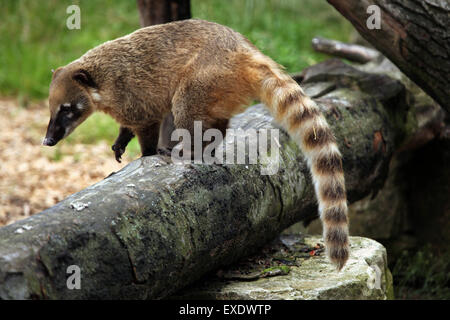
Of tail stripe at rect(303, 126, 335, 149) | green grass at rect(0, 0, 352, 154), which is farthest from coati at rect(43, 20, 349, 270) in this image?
green grass at rect(0, 0, 352, 154)

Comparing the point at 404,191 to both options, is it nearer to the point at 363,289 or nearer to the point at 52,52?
the point at 363,289

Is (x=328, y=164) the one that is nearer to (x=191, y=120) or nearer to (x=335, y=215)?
(x=335, y=215)

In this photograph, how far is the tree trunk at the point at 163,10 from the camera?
498cm

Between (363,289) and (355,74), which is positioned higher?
(355,74)

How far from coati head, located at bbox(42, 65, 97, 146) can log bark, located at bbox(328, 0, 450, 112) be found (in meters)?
1.83

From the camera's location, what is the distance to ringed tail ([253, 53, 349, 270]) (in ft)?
9.11

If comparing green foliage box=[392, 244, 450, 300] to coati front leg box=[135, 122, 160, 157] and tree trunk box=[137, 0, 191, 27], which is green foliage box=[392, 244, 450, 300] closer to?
coati front leg box=[135, 122, 160, 157]

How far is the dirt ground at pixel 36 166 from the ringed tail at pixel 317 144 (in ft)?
8.90

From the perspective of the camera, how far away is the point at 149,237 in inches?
100.0

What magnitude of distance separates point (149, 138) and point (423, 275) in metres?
2.72

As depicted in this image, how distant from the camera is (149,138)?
3.72m

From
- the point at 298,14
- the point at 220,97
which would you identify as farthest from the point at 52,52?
the point at 220,97

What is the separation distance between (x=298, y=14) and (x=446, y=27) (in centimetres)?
606

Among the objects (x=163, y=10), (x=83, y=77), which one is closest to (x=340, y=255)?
(x=83, y=77)
